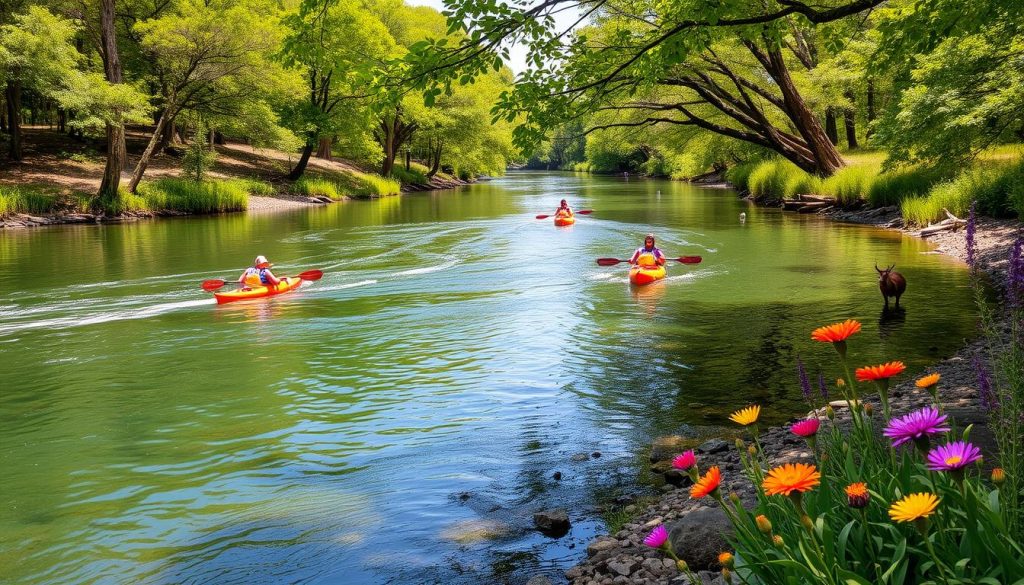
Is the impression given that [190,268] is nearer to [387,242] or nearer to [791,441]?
[387,242]

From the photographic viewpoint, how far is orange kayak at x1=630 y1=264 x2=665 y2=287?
1631cm

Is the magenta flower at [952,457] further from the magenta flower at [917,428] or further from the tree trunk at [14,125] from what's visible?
the tree trunk at [14,125]

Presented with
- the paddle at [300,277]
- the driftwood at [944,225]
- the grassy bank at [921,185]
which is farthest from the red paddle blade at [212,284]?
the driftwood at [944,225]

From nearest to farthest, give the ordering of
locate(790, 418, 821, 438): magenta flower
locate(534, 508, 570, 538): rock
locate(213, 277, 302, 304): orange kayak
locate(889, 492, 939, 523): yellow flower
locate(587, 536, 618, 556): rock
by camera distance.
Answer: locate(889, 492, 939, 523): yellow flower → locate(790, 418, 821, 438): magenta flower → locate(587, 536, 618, 556): rock → locate(534, 508, 570, 538): rock → locate(213, 277, 302, 304): orange kayak

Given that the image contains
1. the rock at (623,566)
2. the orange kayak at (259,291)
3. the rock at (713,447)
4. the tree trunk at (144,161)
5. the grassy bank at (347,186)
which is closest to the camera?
the rock at (623,566)

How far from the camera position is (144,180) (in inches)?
1377

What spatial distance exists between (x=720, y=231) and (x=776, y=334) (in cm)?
1501

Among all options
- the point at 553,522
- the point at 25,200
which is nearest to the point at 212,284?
the point at 553,522

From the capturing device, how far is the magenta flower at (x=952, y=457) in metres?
1.95

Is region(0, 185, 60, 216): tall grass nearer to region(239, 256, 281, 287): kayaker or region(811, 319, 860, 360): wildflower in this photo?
region(239, 256, 281, 287): kayaker

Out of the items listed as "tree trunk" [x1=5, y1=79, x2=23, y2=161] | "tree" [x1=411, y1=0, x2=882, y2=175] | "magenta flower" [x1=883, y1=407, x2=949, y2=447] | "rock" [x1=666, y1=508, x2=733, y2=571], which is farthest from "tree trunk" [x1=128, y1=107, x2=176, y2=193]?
"magenta flower" [x1=883, y1=407, x2=949, y2=447]

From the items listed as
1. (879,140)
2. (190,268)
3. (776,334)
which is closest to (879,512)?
(776,334)

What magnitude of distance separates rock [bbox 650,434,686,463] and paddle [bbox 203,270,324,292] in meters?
11.0

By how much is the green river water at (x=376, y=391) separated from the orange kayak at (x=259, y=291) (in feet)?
0.91
